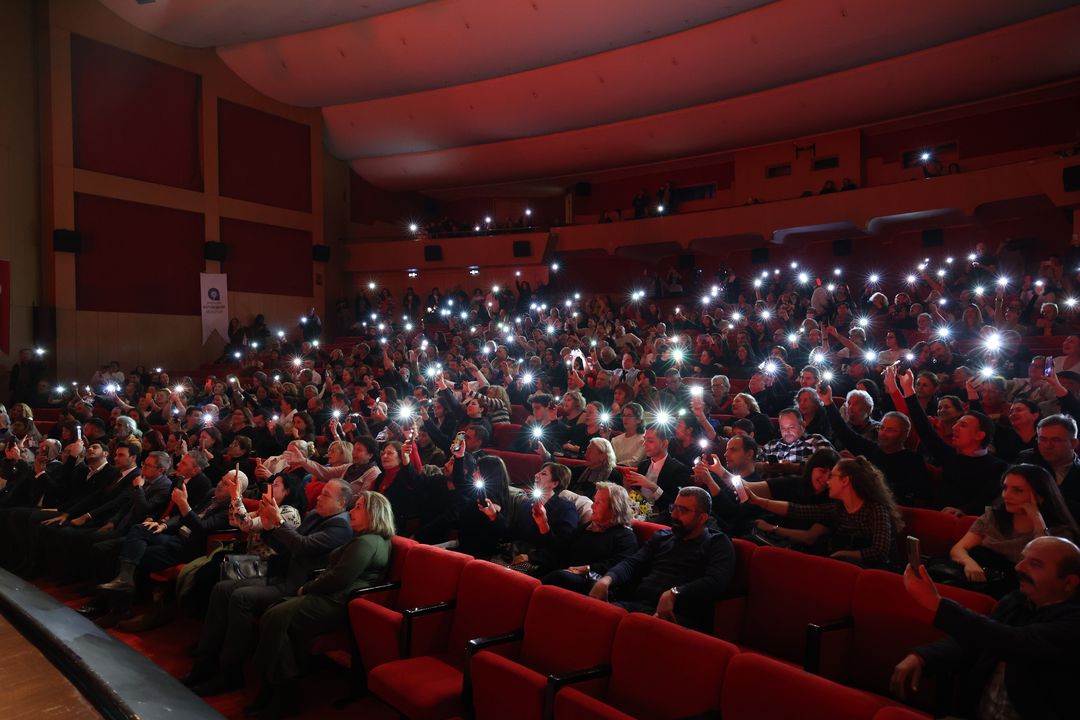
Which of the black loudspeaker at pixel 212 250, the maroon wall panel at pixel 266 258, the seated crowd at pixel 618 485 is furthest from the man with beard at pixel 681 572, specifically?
the maroon wall panel at pixel 266 258

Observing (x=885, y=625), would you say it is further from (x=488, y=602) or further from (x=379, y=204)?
(x=379, y=204)

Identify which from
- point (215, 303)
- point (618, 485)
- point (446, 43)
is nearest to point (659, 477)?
point (618, 485)

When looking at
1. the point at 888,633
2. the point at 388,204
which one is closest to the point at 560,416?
the point at 888,633

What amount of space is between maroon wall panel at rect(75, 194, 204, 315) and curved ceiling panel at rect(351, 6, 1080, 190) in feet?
13.1

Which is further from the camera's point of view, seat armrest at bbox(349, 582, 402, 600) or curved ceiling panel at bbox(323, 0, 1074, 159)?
curved ceiling panel at bbox(323, 0, 1074, 159)

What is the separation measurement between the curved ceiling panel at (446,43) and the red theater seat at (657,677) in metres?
8.98

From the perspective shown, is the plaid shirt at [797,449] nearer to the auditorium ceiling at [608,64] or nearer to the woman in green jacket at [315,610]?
the woman in green jacket at [315,610]

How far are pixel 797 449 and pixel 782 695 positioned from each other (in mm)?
1814

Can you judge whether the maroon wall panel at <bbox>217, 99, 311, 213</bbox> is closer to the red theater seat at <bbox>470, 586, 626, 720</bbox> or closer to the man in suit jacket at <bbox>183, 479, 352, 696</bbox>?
the man in suit jacket at <bbox>183, 479, 352, 696</bbox>

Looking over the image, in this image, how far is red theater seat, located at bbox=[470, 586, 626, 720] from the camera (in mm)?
2098

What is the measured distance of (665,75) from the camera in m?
10.4

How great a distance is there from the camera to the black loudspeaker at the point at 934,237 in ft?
34.9

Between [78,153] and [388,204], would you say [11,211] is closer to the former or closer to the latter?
[78,153]

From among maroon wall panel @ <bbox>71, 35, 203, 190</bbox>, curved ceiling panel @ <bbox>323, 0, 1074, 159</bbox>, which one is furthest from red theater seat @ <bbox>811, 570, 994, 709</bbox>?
maroon wall panel @ <bbox>71, 35, 203, 190</bbox>
